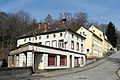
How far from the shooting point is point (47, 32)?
50969mm

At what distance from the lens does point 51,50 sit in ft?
128

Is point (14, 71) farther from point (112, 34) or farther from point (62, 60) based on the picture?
point (112, 34)

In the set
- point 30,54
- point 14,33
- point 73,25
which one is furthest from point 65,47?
point 73,25

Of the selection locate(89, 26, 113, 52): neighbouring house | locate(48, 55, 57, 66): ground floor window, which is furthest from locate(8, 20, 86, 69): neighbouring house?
locate(89, 26, 113, 52): neighbouring house

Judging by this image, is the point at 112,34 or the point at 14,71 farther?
the point at 112,34

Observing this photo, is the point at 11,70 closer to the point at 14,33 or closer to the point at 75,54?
the point at 75,54

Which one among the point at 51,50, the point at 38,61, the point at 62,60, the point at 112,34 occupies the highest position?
the point at 112,34

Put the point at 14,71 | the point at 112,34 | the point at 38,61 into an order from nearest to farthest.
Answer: the point at 14,71
the point at 38,61
the point at 112,34

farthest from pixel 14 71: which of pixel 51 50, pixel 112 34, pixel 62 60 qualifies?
pixel 112 34

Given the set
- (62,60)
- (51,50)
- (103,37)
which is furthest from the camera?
(103,37)

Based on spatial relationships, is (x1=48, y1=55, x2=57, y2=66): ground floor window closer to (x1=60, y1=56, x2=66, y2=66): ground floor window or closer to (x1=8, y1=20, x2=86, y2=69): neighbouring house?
(x1=8, y1=20, x2=86, y2=69): neighbouring house

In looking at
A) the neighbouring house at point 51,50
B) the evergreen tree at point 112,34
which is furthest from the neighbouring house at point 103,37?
the neighbouring house at point 51,50

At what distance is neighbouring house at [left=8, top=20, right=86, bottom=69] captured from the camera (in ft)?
118

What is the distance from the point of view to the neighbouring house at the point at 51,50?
35.9 meters
